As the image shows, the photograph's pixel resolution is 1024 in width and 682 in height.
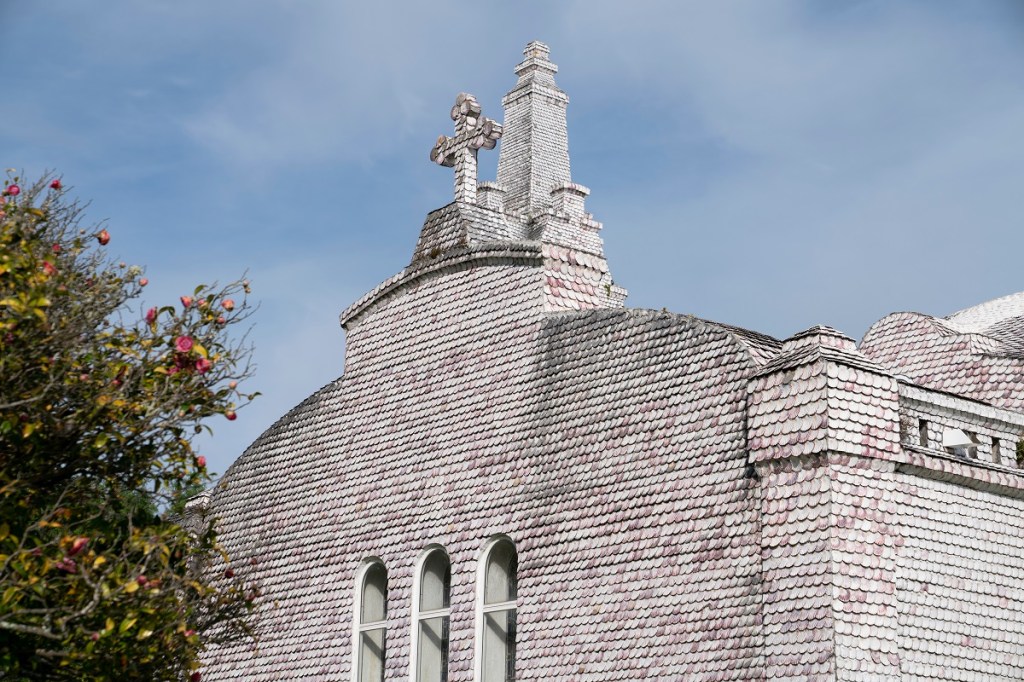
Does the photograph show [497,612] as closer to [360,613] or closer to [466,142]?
[360,613]

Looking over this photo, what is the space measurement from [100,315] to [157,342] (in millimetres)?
589

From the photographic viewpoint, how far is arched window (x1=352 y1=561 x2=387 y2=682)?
21.2 m

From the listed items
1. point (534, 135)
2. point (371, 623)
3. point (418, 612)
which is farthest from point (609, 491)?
point (534, 135)

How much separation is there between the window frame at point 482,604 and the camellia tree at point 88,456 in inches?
197

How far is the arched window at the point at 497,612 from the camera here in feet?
62.9

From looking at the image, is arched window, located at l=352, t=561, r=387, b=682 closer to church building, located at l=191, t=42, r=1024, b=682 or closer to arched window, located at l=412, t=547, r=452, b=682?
church building, located at l=191, t=42, r=1024, b=682

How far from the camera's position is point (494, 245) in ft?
69.4

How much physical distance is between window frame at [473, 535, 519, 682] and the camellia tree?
5.00 meters

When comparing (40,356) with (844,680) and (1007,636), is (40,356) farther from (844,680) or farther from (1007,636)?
(1007,636)

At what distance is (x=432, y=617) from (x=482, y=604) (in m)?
1.09

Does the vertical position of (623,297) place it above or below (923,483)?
above

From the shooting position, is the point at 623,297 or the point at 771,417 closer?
the point at 771,417

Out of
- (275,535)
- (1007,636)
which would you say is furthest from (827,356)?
(275,535)

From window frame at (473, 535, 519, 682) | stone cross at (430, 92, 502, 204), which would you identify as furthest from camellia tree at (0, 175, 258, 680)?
stone cross at (430, 92, 502, 204)
